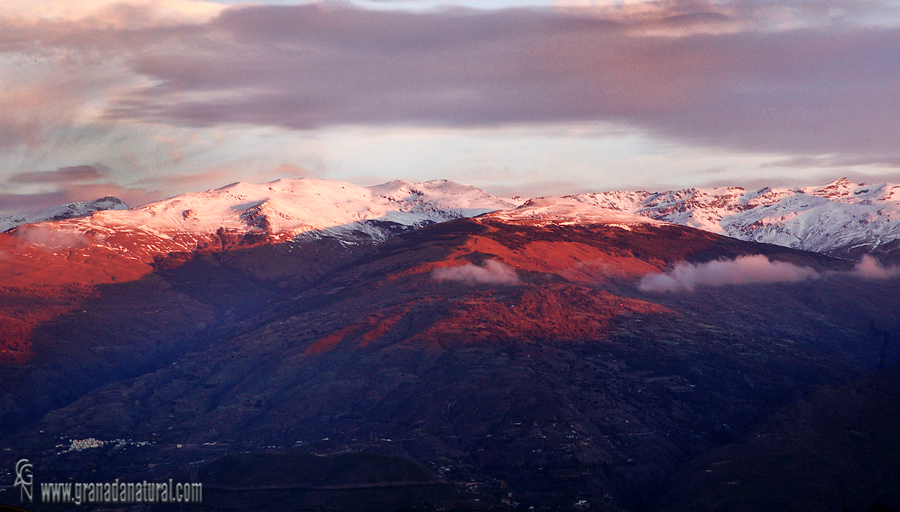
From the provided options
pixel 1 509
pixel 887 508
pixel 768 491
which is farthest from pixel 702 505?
pixel 1 509

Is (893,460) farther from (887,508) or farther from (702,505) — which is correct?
(702,505)

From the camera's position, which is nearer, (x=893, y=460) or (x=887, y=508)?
(x=887, y=508)

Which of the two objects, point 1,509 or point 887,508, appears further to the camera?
point 887,508

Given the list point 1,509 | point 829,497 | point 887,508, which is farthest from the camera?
point 829,497

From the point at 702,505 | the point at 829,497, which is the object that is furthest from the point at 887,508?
the point at 702,505

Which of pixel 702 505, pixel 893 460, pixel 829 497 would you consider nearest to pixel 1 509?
pixel 702 505

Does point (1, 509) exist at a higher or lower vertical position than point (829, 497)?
higher

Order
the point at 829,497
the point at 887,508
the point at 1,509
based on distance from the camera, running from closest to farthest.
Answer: the point at 1,509
the point at 887,508
the point at 829,497

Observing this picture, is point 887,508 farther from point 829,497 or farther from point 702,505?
point 702,505
